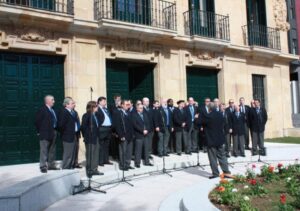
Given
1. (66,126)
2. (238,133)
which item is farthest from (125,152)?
(238,133)

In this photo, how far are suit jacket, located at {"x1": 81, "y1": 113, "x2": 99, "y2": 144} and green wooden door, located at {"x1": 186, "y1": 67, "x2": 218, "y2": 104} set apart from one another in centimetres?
725

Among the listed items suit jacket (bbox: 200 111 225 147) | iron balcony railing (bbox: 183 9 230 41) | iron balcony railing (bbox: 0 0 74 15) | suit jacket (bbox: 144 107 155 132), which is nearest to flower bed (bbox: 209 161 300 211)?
suit jacket (bbox: 200 111 225 147)

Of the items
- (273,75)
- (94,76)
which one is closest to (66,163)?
(94,76)

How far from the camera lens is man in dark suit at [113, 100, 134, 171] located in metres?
9.52

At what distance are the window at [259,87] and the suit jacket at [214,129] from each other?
9.84 meters

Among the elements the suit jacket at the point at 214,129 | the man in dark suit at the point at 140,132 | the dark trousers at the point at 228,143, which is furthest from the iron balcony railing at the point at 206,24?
the suit jacket at the point at 214,129

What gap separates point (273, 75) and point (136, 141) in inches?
455

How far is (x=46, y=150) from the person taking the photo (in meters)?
8.90

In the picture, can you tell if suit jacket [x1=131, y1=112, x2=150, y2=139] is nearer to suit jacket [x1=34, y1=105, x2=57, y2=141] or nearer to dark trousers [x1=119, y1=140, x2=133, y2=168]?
dark trousers [x1=119, y1=140, x2=133, y2=168]

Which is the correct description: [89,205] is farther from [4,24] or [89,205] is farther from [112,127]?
[4,24]

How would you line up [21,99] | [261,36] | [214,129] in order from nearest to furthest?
[214,129], [21,99], [261,36]

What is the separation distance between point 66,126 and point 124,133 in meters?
1.47

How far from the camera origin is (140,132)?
1024 cm

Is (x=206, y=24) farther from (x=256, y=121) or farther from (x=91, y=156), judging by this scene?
(x=91, y=156)
